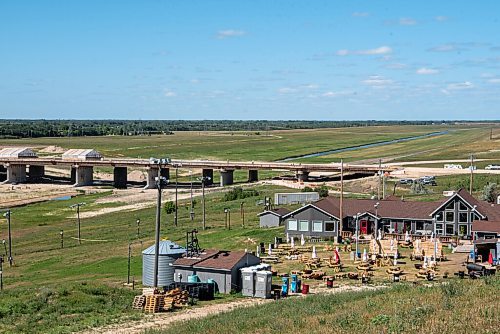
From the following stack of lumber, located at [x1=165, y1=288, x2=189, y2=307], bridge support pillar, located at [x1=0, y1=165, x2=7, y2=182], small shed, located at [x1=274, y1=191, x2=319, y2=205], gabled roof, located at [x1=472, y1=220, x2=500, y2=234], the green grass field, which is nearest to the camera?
the green grass field

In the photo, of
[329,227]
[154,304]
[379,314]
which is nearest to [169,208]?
[329,227]

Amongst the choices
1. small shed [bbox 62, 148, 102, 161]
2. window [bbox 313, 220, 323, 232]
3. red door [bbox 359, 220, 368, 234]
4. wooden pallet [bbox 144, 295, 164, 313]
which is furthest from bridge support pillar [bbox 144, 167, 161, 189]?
wooden pallet [bbox 144, 295, 164, 313]

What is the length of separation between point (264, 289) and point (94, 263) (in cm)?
1713

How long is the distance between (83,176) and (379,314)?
10639cm

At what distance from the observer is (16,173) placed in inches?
5162

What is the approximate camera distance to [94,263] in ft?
159

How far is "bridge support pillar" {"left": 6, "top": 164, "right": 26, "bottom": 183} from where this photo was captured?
13012 centimetres

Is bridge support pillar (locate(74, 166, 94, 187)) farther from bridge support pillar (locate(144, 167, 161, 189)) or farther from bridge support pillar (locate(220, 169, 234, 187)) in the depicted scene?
bridge support pillar (locate(220, 169, 234, 187))

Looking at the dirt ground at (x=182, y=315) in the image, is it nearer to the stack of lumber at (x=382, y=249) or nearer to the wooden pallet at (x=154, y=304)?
the wooden pallet at (x=154, y=304)

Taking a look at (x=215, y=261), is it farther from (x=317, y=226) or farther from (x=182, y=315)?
(x=317, y=226)

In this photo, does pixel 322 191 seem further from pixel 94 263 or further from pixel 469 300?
pixel 469 300

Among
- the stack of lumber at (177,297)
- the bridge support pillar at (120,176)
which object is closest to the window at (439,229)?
the stack of lumber at (177,297)

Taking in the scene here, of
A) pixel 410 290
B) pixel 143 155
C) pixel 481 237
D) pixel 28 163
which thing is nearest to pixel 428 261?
pixel 481 237

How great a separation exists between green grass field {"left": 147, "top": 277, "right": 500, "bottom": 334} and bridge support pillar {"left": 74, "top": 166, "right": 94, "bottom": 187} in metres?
97.6
